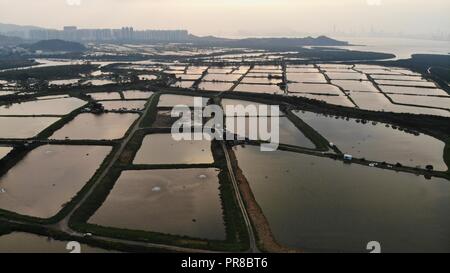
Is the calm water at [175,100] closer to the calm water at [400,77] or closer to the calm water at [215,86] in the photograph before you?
the calm water at [215,86]

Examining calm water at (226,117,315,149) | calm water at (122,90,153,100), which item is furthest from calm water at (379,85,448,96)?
calm water at (122,90,153,100)

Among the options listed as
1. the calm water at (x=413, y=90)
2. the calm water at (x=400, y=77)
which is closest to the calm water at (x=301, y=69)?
the calm water at (x=400, y=77)

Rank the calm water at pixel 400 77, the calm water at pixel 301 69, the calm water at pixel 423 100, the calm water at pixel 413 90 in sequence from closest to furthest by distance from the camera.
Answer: the calm water at pixel 423 100, the calm water at pixel 413 90, the calm water at pixel 400 77, the calm water at pixel 301 69

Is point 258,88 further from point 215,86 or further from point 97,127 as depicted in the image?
point 97,127

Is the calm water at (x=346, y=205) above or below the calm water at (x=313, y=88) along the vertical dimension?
below

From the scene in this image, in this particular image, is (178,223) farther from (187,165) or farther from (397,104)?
(397,104)

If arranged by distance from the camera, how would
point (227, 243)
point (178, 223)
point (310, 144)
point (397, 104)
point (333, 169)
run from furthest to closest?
1. point (397, 104)
2. point (310, 144)
3. point (333, 169)
4. point (178, 223)
5. point (227, 243)

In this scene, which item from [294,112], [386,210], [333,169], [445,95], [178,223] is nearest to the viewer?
[178,223]

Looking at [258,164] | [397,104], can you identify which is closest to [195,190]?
[258,164]
